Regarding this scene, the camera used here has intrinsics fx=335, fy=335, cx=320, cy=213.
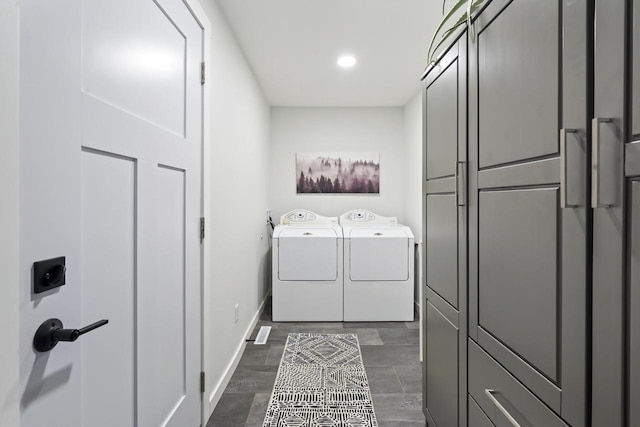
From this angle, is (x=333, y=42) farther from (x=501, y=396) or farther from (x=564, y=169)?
(x=501, y=396)

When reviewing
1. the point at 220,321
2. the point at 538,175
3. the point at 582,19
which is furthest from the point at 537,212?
the point at 220,321

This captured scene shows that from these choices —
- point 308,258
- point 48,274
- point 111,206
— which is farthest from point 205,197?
point 308,258

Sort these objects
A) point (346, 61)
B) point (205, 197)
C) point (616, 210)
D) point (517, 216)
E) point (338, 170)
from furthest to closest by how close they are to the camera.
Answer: point (338, 170), point (346, 61), point (205, 197), point (517, 216), point (616, 210)

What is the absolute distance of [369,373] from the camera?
2287 mm

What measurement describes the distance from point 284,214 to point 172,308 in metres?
2.75

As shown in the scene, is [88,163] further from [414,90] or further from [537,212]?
[414,90]

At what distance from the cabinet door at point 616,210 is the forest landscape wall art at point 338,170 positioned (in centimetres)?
354

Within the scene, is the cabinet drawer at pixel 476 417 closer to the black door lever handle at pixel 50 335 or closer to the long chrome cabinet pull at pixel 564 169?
the long chrome cabinet pull at pixel 564 169

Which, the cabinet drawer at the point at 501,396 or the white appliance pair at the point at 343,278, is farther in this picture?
the white appliance pair at the point at 343,278

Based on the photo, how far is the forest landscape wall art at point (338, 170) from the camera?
13.6 feet

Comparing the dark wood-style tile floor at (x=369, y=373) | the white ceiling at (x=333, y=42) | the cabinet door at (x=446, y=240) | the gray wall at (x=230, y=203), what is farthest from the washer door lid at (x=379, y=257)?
the cabinet door at (x=446, y=240)

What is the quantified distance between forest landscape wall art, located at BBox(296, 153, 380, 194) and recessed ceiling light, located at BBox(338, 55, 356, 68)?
4.51ft

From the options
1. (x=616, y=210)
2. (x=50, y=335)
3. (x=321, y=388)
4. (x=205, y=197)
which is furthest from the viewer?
(x=321, y=388)

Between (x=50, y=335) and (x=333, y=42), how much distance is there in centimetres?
240
